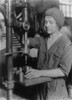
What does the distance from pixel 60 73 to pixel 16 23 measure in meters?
0.44

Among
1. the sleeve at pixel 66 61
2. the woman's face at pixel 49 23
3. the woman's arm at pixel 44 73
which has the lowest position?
the woman's arm at pixel 44 73

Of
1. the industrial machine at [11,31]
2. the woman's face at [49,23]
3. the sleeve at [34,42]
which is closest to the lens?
the industrial machine at [11,31]

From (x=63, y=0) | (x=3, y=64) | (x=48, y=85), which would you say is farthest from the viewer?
(x=63, y=0)

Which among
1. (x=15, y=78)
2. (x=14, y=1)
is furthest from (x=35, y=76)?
(x=14, y=1)

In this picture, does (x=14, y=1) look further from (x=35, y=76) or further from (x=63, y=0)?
(x=63, y=0)

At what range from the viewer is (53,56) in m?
1.22

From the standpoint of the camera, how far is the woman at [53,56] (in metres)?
1.16

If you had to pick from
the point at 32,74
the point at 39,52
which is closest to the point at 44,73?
the point at 32,74

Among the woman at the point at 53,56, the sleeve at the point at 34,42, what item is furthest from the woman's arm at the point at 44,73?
the sleeve at the point at 34,42

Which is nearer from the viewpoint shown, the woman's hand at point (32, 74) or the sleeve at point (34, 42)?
the woman's hand at point (32, 74)

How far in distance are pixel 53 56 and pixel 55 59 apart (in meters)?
0.03

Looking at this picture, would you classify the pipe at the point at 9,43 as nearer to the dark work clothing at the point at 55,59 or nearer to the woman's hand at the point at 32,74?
the woman's hand at the point at 32,74

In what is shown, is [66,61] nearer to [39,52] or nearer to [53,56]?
[53,56]

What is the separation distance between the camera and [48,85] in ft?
4.17
